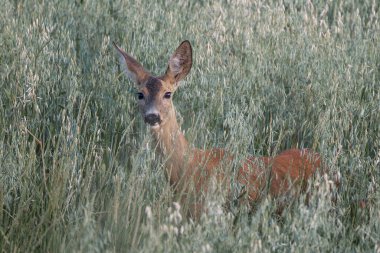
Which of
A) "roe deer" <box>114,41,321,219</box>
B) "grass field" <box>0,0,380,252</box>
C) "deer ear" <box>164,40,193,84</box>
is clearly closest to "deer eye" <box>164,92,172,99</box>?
"roe deer" <box>114,41,321,219</box>

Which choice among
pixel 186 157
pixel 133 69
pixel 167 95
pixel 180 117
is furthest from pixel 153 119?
pixel 186 157

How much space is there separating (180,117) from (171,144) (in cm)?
20

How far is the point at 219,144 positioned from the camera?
5219 mm

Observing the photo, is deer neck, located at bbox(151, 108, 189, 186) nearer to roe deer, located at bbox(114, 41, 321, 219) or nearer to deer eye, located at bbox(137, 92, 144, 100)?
roe deer, located at bbox(114, 41, 321, 219)

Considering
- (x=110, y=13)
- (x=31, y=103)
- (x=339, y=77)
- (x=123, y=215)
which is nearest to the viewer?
(x=123, y=215)

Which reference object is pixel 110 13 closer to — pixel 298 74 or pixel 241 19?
pixel 241 19

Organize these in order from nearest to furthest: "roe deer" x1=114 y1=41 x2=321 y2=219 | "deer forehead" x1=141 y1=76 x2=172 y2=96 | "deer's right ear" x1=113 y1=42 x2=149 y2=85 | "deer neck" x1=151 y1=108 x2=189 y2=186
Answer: "roe deer" x1=114 y1=41 x2=321 y2=219 → "deer neck" x1=151 y1=108 x2=189 y2=186 → "deer forehead" x1=141 y1=76 x2=172 y2=96 → "deer's right ear" x1=113 y1=42 x2=149 y2=85

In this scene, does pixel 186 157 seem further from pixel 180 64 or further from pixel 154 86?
pixel 180 64

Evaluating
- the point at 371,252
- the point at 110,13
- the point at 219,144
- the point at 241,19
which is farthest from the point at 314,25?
the point at 371,252

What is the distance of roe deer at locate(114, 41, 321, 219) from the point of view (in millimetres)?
4594

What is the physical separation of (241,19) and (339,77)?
1622 millimetres

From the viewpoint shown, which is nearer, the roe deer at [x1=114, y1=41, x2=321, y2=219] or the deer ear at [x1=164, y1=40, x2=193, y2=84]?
the roe deer at [x1=114, y1=41, x2=321, y2=219]

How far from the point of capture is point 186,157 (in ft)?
14.3

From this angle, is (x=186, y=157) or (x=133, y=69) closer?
(x=186, y=157)
